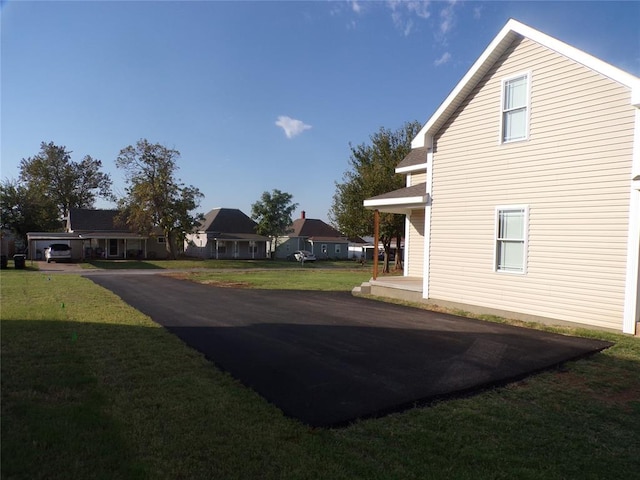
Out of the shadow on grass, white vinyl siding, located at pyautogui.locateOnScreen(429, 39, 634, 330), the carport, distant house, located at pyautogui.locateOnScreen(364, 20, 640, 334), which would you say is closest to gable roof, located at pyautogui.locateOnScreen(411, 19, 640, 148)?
distant house, located at pyautogui.locateOnScreen(364, 20, 640, 334)

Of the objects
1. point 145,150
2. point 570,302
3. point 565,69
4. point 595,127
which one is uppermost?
point 145,150

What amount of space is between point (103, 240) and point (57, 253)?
23.7 ft

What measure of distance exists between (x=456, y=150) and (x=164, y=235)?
35.6 metres

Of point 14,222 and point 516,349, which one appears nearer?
point 516,349

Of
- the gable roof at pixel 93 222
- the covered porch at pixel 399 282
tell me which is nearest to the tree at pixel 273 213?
the gable roof at pixel 93 222

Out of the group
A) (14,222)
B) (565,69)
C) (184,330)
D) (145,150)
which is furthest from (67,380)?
(14,222)

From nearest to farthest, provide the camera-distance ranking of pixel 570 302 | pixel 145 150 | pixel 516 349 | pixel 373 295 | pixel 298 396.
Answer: pixel 298 396 < pixel 516 349 < pixel 570 302 < pixel 373 295 < pixel 145 150

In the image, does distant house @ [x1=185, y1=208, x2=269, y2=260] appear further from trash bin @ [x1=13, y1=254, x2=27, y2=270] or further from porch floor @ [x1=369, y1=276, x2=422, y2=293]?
porch floor @ [x1=369, y1=276, x2=422, y2=293]

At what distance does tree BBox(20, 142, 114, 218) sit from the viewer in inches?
2114

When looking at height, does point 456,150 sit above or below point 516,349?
above

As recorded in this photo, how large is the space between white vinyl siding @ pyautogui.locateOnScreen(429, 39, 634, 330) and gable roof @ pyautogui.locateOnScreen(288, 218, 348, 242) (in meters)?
44.0

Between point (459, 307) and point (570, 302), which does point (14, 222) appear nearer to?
point (459, 307)

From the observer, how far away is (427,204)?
1217 cm

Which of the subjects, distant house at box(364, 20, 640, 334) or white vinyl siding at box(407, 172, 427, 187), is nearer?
distant house at box(364, 20, 640, 334)
